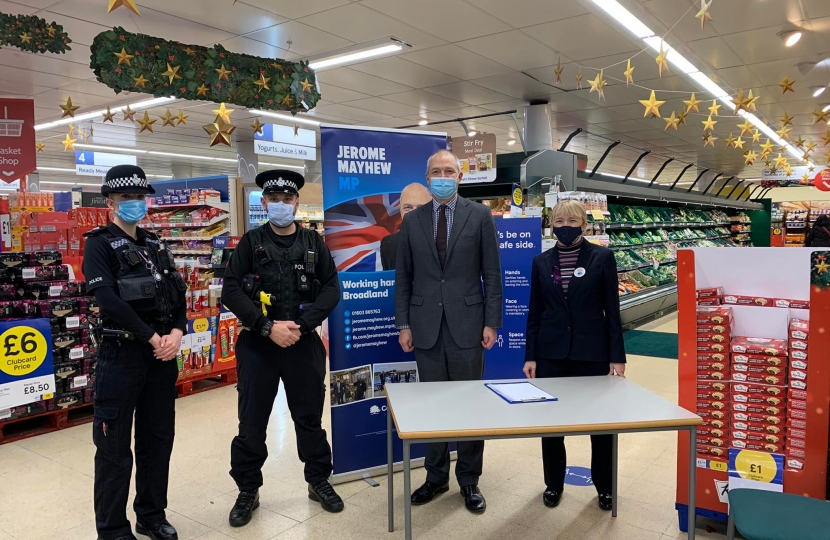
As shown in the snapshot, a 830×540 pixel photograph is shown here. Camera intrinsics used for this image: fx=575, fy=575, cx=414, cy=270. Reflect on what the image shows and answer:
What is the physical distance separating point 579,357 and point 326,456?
1514mm

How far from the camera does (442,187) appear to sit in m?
3.17

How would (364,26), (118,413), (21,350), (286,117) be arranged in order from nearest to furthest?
(118,413) → (21,350) → (364,26) → (286,117)

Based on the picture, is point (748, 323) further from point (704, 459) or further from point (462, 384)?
point (462, 384)

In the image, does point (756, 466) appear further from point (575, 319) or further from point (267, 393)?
point (267, 393)

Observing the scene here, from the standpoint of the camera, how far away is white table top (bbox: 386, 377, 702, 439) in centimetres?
213

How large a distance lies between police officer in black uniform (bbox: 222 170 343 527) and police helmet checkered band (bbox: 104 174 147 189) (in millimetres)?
574

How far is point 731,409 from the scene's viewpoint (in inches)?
110

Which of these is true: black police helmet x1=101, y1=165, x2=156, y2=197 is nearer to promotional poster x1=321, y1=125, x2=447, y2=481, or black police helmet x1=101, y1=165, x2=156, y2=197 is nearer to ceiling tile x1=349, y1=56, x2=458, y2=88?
promotional poster x1=321, y1=125, x2=447, y2=481

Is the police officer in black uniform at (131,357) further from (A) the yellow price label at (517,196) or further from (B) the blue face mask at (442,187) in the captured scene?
Answer: (A) the yellow price label at (517,196)

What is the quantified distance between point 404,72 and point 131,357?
5891 millimetres

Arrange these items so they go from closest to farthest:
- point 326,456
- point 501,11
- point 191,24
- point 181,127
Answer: point 326,456
point 501,11
point 191,24
point 181,127

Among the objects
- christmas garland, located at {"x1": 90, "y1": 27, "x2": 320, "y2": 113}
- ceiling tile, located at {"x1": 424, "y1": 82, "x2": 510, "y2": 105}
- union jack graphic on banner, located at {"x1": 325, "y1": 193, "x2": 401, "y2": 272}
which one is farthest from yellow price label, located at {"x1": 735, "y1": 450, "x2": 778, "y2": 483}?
ceiling tile, located at {"x1": 424, "y1": 82, "x2": 510, "y2": 105}

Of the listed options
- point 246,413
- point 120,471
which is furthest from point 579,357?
point 120,471

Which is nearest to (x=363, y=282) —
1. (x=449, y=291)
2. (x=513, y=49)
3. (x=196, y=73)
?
(x=449, y=291)
